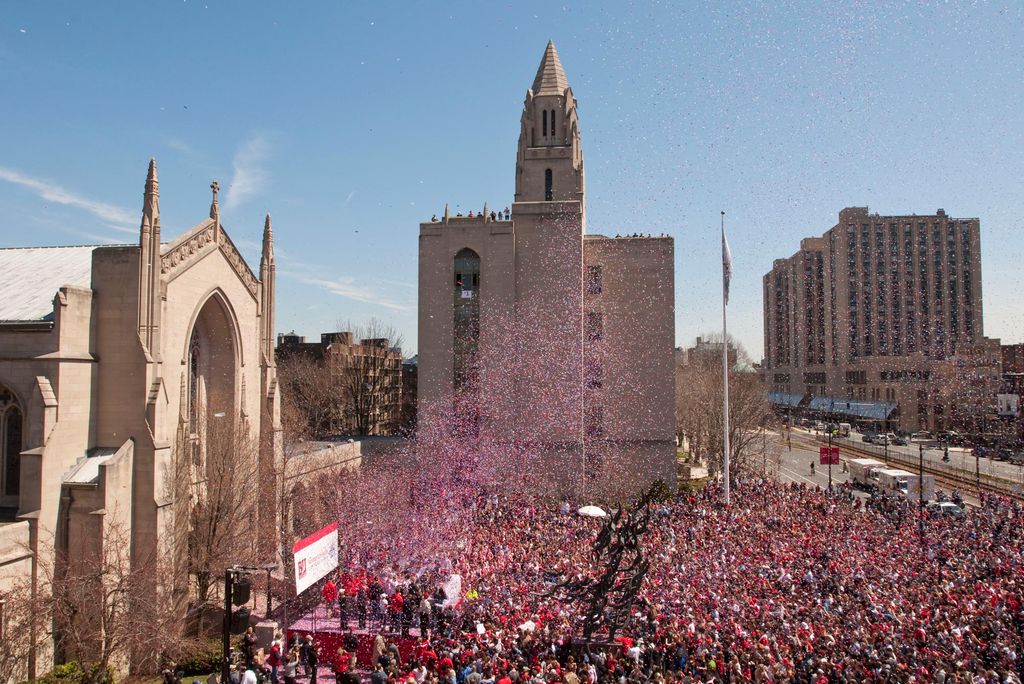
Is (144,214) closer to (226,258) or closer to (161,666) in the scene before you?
(226,258)

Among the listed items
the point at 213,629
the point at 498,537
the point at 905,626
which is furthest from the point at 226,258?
the point at 905,626

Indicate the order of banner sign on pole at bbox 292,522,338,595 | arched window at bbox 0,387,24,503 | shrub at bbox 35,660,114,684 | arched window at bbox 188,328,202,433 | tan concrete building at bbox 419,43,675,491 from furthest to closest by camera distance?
tan concrete building at bbox 419,43,675,491, arched window at bbox 188,328,202,433, arched window at bbox 0,387,24,503, shrub at bbox 35,660,114,684, banner sign on pole at bbox 292,522,338,595

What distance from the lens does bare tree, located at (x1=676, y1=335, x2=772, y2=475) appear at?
54.5m

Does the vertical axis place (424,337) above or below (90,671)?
above

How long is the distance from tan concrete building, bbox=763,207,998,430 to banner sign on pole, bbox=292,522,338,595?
6517 centimetres

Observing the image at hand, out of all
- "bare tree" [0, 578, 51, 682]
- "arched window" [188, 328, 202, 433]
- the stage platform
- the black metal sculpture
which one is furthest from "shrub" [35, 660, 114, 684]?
the black metal sculpture

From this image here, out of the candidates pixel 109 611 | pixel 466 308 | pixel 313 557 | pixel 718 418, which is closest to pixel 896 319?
pixel 718 418

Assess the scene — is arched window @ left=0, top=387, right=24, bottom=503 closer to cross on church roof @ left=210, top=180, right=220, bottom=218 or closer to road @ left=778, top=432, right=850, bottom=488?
cross on church roof @ left=210, top=180, right=220, bottom=218

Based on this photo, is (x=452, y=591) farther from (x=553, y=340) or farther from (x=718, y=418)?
(x=718, y=418)

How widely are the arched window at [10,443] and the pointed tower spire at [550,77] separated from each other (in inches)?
1506

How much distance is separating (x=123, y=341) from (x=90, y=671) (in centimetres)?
985

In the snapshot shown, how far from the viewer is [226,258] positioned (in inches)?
1077

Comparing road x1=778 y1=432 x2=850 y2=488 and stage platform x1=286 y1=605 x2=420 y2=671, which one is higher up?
stage platform x1=286 y1=605 x2=420 y2=671

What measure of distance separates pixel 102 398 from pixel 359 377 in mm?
39593
